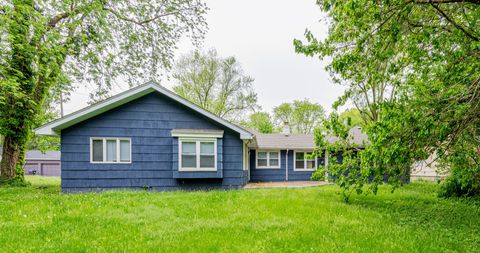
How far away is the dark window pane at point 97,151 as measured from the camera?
993cm

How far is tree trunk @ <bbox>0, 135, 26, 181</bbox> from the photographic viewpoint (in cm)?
1212

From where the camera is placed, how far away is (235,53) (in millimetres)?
30203

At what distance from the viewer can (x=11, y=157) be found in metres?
12.3

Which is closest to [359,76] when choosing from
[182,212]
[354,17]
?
[354,17]

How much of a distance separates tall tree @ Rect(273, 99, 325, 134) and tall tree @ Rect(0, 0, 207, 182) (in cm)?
2757

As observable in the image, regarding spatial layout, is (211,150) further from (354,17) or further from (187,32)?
(187,32)

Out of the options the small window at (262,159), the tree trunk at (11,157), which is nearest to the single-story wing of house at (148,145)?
the tree trunk at (11,157)

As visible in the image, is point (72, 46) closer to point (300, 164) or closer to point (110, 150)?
point (110, 150)

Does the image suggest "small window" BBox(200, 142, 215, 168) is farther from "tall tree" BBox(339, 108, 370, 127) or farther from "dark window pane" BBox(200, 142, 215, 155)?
"tall tree" BBox(339, 108, 370, 127)

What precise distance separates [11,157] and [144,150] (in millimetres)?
7747

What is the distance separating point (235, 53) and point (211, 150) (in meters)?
22.2

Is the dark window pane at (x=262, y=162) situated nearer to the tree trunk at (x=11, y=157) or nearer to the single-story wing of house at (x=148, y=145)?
the single-story wing of house at (x=148, y=145)

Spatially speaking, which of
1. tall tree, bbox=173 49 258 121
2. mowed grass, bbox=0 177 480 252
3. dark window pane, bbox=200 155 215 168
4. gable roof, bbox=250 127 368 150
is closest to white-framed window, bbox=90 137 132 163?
mowed grass, bbox=0 177 480 252

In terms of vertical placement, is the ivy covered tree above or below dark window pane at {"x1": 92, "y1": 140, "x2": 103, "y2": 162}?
above
